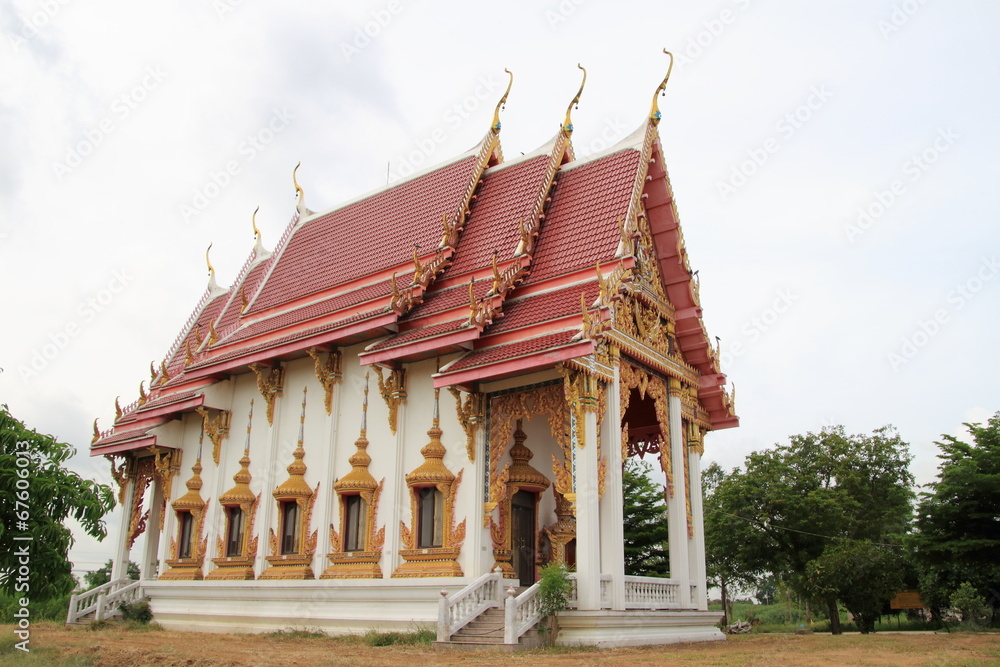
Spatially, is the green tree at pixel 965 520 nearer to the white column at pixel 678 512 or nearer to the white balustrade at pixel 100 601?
the white column at pixel 678 512

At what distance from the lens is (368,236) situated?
16.5 metres

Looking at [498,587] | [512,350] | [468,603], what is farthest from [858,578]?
[512,350]

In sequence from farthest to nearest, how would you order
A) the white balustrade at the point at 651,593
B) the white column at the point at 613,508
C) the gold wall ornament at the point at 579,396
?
the white balustrade at the point at 651,593 < the gold wall ornament at the point at 579,396 < the white column at the point at 613,508

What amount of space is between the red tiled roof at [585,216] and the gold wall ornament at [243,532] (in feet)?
20.9

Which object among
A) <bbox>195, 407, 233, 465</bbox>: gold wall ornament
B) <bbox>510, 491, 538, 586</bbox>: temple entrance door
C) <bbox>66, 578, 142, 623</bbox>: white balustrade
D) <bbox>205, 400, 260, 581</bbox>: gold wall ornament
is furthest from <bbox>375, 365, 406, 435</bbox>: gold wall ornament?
<bbox>66, 578, 142, 623</bbox>: white balustrade

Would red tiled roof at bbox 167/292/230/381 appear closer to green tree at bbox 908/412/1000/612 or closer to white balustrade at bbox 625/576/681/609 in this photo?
white balustrade at bbox 625/576/681/609

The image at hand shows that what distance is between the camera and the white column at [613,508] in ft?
36.2

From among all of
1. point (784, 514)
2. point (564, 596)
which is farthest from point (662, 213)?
point (784, 514)

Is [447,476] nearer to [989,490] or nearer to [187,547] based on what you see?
[187,547]

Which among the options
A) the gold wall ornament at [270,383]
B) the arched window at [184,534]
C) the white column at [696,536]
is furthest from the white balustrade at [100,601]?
the white column at [696,536]

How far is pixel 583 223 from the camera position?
13.4 meters

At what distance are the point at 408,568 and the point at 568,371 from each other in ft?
12.5

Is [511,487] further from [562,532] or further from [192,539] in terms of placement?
[192,539]

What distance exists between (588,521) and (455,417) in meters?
2.79
